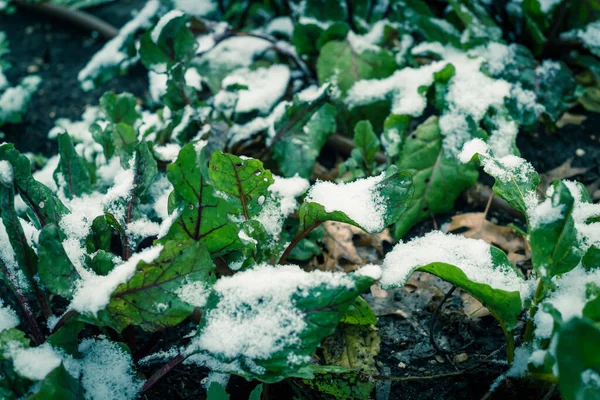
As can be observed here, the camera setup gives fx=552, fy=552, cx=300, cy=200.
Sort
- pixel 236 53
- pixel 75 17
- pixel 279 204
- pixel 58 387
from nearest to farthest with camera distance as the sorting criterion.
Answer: pixel 58 387 → pixel 279 204 → pixel 236 53 → pixel 75 17

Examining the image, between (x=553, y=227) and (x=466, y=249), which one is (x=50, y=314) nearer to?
(x=466, y=249)

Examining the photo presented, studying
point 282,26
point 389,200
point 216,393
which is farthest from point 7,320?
point 282,26

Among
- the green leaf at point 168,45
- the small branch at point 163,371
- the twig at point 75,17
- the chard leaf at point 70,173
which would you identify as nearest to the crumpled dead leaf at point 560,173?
the green leaf at point 168,45

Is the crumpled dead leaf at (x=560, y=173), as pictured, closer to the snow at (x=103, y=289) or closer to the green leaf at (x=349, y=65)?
the green leaf at (x=349, y=65)

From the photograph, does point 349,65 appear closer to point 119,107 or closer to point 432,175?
point 432,175

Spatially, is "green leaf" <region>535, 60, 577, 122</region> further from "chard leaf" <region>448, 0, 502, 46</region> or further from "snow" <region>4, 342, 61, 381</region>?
"snow" <region>4, 342, 61, 381</region>

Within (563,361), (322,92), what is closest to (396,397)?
(563,361)
